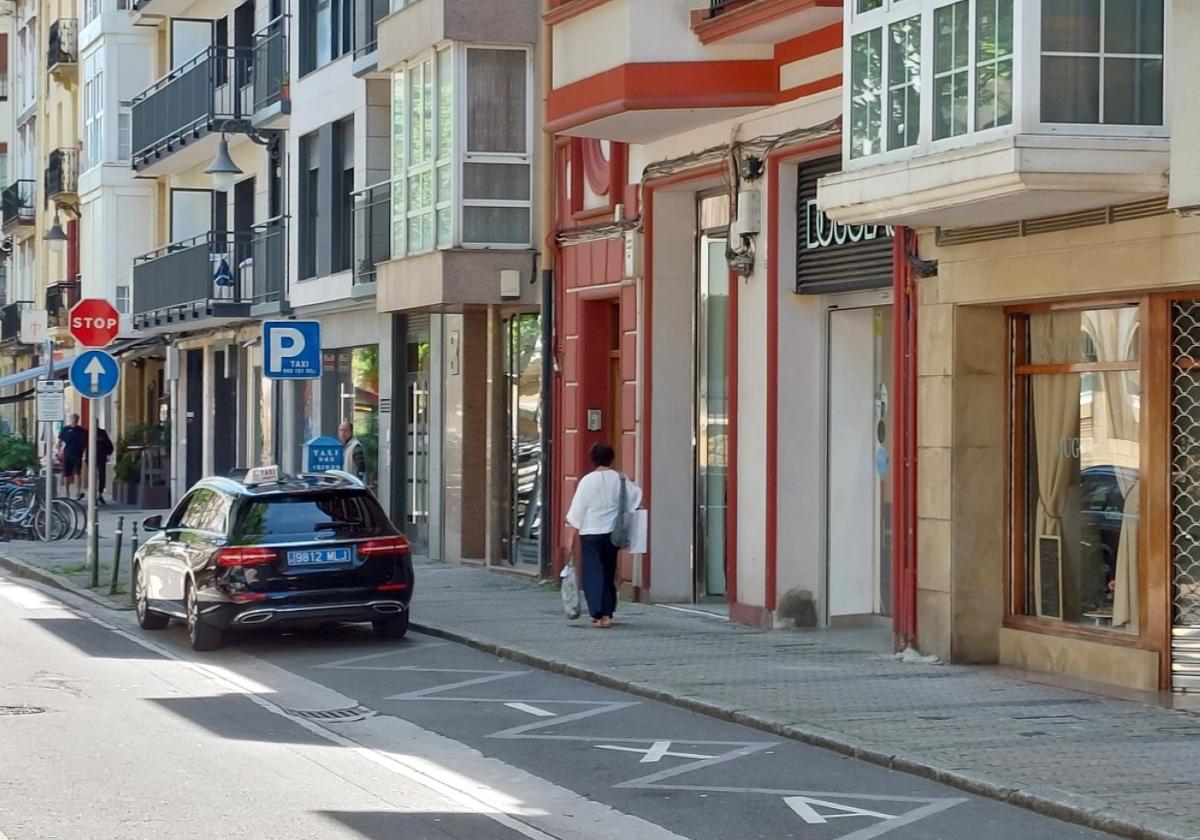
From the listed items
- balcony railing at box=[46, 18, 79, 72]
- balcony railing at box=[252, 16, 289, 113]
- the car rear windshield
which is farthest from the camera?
balcony railing at box=[46, 18, 79, 72]

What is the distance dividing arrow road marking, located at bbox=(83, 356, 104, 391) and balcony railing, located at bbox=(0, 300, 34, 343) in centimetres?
3683

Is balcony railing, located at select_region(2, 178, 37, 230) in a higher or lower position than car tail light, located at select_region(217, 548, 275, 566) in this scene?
higher

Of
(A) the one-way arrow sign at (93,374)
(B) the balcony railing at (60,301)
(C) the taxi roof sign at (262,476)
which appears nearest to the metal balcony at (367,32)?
(A) the one-way arrow sign at (93,374)

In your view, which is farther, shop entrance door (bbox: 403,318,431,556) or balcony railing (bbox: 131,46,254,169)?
balcony railing (bbox: 131,46,254,169)

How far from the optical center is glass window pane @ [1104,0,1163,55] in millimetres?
12781

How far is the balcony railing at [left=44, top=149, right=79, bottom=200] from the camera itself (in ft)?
161

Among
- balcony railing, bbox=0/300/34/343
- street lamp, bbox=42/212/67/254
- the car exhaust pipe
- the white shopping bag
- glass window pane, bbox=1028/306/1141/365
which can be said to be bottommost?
the car exhaust pipe

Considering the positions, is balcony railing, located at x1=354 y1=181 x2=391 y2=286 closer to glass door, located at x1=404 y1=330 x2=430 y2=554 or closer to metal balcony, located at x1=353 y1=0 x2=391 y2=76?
glass door, located at x1=404 y1=330 x2=430 y2=554

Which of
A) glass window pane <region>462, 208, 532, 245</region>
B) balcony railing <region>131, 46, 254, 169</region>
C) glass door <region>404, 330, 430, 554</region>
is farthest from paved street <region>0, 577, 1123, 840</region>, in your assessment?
balcony railing <region>131, 46, 254, 169</region>

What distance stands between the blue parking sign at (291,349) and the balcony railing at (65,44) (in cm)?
3160

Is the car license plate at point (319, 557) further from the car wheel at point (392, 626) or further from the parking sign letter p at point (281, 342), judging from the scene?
the parking sign letter p at point (281, 342)

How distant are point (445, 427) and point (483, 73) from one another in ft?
15.4

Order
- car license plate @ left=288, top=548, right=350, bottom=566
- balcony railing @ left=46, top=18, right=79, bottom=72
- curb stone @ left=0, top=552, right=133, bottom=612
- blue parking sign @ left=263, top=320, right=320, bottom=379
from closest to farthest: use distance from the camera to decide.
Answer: car license plate @ left=288, top=548, right=350, bottom=566 → blue parking sign @ left=263, top=320, right=320, bottom=379 → curb stone @ left=0, top=552, right=133, bottom=612 → balcony railing @ left=46, top=18, right=79, bottom=72

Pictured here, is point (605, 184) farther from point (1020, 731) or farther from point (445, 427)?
point (1020, 731)
